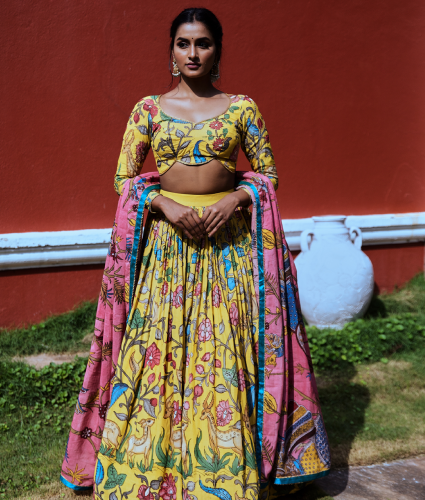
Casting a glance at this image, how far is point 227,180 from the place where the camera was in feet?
8.02

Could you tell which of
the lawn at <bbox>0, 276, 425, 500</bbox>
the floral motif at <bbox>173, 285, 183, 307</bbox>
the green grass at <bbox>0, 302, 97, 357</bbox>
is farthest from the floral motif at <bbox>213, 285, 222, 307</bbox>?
the green grass at <bbox>0, 302, 97, 357</bbox>

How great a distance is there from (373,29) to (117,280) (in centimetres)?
393

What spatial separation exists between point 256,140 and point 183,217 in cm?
52

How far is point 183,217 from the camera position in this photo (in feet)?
7.30

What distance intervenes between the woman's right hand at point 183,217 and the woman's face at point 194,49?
55 cm

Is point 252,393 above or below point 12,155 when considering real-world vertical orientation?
below

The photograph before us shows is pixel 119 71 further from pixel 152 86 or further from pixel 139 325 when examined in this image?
pixel 139 325

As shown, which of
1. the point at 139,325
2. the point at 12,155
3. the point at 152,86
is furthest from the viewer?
the point at 152,86

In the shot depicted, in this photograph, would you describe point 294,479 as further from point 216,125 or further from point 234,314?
point 216,125

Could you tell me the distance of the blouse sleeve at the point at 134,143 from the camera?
Result: 2428mm

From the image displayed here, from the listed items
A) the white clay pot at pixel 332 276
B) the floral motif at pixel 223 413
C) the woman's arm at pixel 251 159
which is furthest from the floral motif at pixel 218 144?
the white clay pot at pixel 332 276

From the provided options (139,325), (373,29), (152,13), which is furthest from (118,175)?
(373,29)

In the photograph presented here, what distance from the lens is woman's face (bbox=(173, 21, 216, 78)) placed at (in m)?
2.33

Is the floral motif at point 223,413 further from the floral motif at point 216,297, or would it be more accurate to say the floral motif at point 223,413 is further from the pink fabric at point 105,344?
the pink fabric at point 105,344
